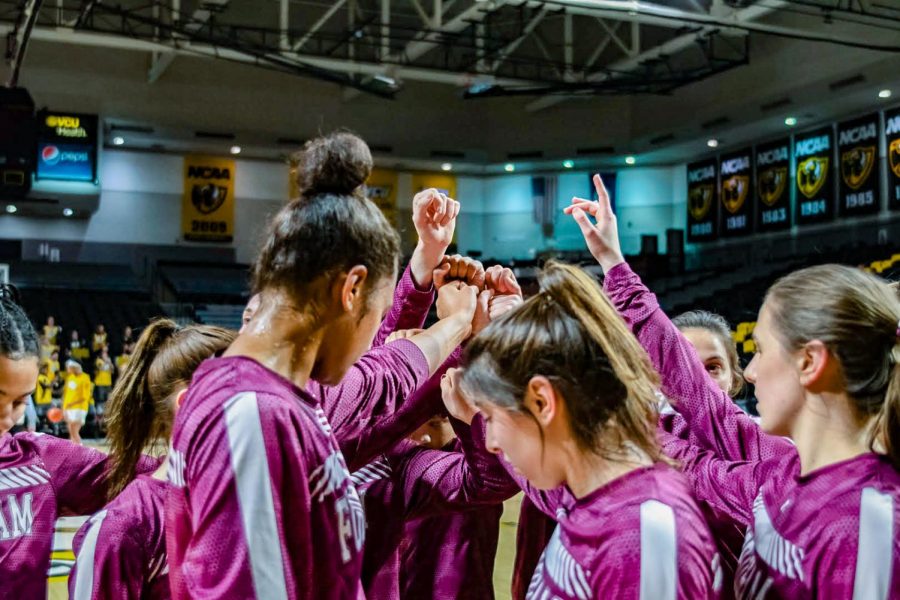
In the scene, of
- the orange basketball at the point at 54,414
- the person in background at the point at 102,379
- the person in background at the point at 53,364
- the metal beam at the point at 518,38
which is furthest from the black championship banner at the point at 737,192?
the orange basketball at the point at 54,414

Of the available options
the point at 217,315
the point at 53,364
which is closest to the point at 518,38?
the point at 217,315

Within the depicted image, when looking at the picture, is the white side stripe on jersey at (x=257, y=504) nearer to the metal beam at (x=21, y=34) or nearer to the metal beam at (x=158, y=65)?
the metal beam at (x=21, y=34)

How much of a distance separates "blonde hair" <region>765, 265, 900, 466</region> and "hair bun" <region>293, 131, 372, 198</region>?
845mm

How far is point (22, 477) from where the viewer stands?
2346mm

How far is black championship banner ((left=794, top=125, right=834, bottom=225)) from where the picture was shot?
20.8 m

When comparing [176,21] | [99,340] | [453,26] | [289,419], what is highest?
[453,26]

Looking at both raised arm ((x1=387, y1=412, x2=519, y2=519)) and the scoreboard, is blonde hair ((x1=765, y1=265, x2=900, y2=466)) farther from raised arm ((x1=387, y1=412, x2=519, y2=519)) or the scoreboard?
the scoreboard

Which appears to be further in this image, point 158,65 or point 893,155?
point 158,65

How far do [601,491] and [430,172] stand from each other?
25306mm

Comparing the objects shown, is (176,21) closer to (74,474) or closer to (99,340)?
(99,340)

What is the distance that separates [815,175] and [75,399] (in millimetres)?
15551

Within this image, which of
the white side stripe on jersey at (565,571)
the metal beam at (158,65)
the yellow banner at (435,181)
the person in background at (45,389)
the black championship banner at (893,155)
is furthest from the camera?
the yellow banner at (435,181)

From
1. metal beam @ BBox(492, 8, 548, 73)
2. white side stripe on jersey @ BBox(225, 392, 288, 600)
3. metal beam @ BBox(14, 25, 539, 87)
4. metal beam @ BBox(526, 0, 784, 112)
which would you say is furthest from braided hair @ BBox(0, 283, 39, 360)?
metal beam @ BBox(492, 8, 548, 73)

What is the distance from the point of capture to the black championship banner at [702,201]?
2380 centimetres
